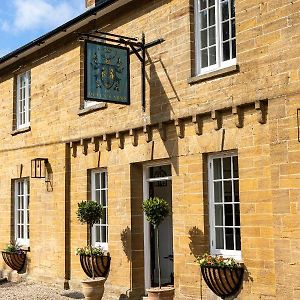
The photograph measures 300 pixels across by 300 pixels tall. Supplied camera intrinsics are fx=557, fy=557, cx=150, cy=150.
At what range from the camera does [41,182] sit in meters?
15.1

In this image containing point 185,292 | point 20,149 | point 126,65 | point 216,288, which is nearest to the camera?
point 216,288

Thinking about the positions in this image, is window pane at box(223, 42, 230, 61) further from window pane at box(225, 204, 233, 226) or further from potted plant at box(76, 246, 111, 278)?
potted plant at box(76, 246, 111, 278)

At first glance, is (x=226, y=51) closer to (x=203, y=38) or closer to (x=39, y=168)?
(x=203, y=38)

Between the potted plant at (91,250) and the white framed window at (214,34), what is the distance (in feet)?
12.6

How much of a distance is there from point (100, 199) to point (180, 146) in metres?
3.28

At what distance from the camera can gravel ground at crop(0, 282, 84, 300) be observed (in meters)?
12.8

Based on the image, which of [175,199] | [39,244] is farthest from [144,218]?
[39,244]

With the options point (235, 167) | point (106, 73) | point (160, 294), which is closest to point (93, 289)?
point (160, 294)

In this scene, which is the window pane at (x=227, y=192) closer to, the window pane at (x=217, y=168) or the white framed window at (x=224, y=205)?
the white framed window at (x=224, y=205)

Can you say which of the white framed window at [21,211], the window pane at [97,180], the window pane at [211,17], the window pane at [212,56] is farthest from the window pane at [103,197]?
the window pane at [211,17]

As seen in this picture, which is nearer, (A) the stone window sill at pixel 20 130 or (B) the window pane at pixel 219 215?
(B) the window pane at pixel 219 215

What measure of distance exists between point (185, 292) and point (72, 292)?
3869 millimetres

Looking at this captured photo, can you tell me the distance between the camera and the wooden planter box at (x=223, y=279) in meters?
9.20

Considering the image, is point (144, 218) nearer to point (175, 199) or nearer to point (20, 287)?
point (175, 199)
